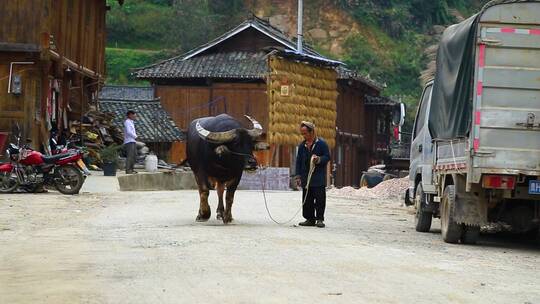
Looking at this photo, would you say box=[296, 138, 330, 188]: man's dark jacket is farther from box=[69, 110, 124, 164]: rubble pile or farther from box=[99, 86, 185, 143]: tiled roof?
box=[99, 86, 185, 143]: tiled roof

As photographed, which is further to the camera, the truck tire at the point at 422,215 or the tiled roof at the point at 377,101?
the tiled roof at the point at 377,101

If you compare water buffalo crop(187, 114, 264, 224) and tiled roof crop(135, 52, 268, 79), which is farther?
tiled roof crop(135, 52, 268, 79)

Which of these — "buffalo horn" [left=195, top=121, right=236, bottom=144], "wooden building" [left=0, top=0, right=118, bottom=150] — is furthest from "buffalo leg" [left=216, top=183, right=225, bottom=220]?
"wooden building" [left=0, top=0, right=118, bottom=150]

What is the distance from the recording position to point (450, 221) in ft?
51.2

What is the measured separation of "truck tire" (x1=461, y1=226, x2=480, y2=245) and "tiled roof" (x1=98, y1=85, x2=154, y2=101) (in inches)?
1528

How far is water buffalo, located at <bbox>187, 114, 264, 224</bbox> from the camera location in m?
17.3

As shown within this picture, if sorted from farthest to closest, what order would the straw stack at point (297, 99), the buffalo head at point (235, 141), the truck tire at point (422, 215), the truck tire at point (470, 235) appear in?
the straw stack at point (297, 99) → the truck tire at point (422, 215) → the buffalo head at point (235, 141) → the truck tire at point (470, 235)

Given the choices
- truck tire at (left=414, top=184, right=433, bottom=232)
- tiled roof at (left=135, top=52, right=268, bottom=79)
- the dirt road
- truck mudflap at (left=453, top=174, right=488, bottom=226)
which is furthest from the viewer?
tiled roof at (left=135, top=52, right=268, bottom=79)

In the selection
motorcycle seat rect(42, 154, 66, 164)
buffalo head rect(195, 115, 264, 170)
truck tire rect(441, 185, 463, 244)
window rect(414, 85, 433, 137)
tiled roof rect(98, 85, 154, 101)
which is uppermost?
tiled roof rect(98, 85, 154, 101)

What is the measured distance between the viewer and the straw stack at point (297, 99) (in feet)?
123

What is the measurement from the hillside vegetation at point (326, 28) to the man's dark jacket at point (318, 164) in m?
49.1

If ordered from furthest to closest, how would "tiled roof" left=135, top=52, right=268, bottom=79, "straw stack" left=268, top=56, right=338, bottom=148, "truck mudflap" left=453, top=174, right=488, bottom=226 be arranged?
"tiled roof" left=135, top=52, right=268, bottom=79, "straw stack" left=268, top=56, right=338, bottom=148, "truck mudflap" left=453, top=174, right=488, bottom=226

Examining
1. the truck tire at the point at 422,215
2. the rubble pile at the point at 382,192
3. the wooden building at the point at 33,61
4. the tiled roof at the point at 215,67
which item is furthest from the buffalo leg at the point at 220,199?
the tiled roof at the point at 215,67

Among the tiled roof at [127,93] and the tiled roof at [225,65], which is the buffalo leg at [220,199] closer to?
the tiled roof at [225,65]
